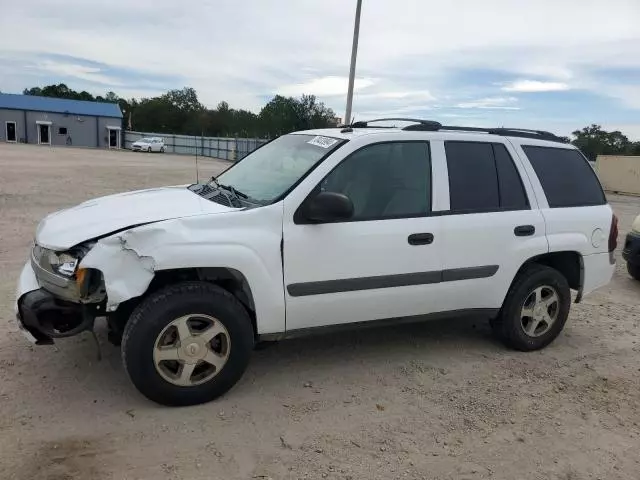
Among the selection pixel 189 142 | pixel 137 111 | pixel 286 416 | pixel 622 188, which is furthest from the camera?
pixel 137 111

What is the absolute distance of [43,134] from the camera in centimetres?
5806

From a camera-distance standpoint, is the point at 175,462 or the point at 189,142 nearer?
the point at 175,462

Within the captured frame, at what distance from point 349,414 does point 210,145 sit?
43.5 m

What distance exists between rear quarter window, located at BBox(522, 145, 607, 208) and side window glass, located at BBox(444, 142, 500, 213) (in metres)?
0.50

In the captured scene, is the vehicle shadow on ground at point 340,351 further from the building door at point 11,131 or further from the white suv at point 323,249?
the building door at point 11,131

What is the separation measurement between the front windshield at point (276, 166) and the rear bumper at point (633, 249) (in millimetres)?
5104

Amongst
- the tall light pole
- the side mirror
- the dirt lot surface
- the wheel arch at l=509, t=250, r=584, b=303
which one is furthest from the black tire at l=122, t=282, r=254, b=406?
the tall light pole

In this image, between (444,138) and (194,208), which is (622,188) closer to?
(444,138)

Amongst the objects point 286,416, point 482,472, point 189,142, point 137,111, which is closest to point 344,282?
point 286,416

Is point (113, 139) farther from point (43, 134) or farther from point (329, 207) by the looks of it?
point (329, 207)

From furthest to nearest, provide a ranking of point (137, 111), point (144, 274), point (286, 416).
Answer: point (137, 111), point (286, 416), point (144, 274)

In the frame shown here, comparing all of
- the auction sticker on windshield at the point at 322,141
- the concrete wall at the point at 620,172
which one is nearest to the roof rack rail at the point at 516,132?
the auction sticker on windshield at the point at 322,141

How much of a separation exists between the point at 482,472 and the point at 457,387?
1.01m

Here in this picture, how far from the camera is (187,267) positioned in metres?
3.36
